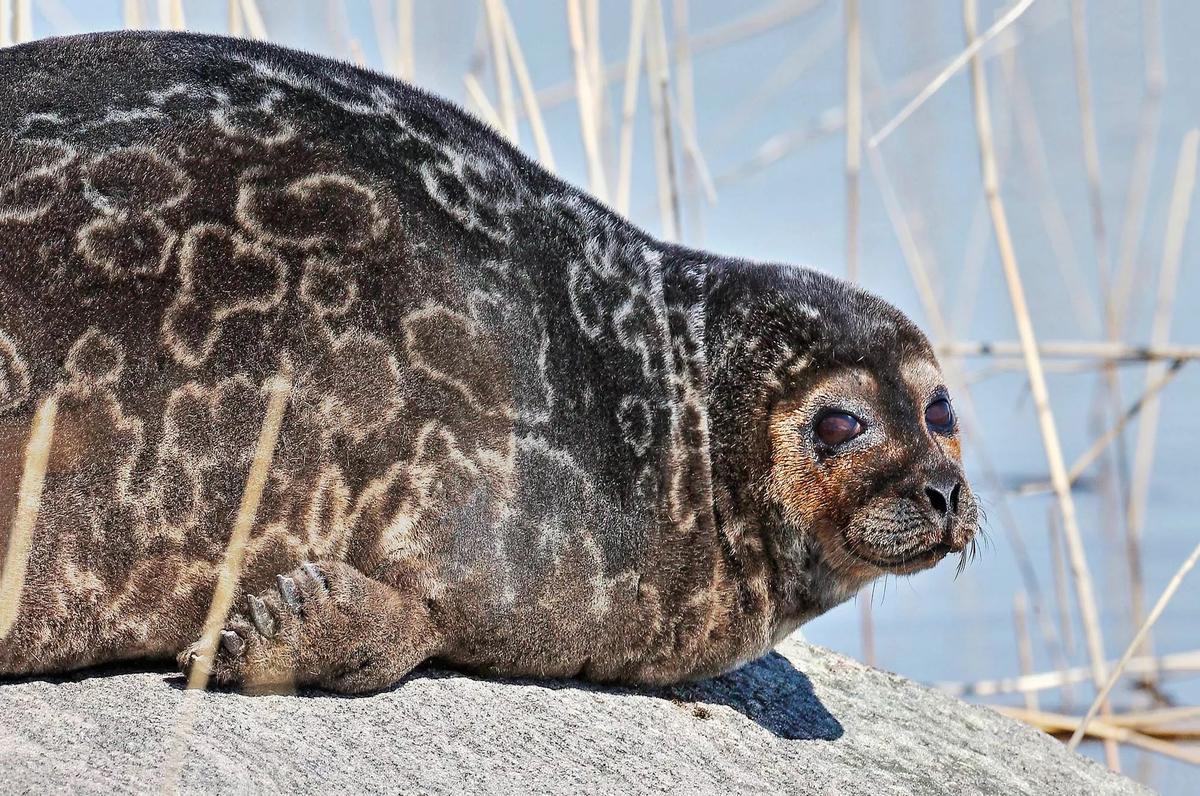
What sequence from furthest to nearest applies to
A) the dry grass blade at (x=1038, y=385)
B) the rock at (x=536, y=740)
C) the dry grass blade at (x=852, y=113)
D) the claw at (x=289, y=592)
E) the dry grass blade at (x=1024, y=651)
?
the dry grass blade at (x=1024, y=651) → the dry grass blade at (x=852, y=113) → the dry grass blade at (x=1038, y=385) → the claw at (x=289, y=592) → the rock at (x=536, y=740)

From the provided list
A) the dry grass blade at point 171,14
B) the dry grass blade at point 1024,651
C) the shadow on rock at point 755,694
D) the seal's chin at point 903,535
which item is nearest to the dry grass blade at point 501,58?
the dry grass blade at point 171,14

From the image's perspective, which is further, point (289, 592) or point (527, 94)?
point (527, 94)

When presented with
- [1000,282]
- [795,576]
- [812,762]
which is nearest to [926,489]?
[795,576]

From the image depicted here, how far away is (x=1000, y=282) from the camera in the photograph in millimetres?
14102

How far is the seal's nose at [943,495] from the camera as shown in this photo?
16.0ft

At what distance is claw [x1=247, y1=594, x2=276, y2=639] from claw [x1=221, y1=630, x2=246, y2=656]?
6 cm

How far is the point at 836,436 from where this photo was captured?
198 inches

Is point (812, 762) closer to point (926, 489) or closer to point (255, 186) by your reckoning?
point (926, 489)

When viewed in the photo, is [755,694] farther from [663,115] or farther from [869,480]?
[663,115]

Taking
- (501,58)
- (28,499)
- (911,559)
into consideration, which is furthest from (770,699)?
(501,58)

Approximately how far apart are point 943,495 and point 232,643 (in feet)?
7.12

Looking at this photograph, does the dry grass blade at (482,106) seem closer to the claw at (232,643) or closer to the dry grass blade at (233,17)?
the dry grass blade at (233,17)

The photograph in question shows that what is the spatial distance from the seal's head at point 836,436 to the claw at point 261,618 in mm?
1584

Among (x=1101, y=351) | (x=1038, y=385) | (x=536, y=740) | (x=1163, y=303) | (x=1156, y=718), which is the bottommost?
(x=536, y=740)
